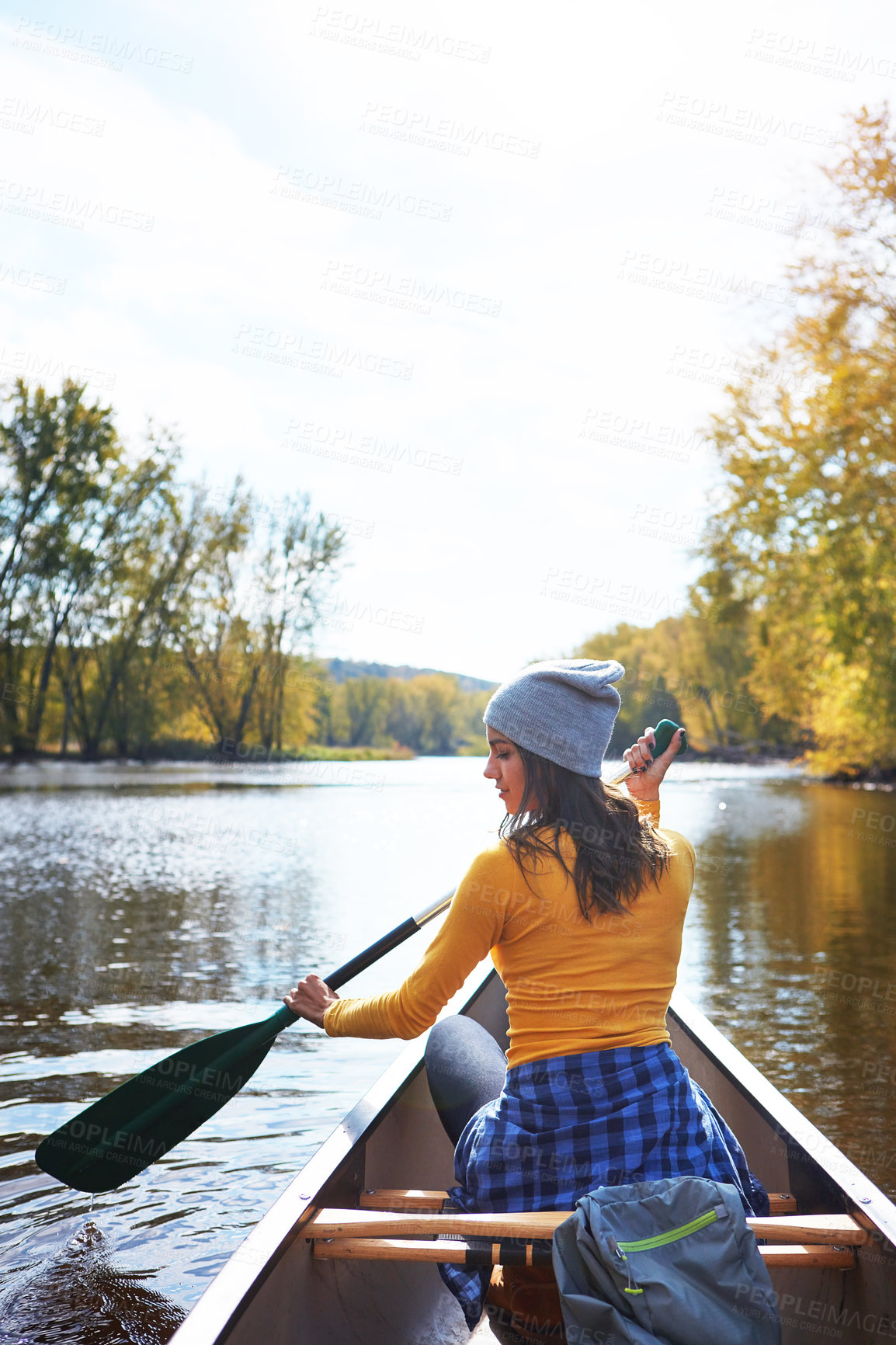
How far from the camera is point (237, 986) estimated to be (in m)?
5.52

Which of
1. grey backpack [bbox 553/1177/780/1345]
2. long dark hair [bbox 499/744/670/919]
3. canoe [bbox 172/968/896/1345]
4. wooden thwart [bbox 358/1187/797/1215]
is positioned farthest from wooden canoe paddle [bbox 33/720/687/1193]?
grey backpack [bbox 553/1177/780/1345]

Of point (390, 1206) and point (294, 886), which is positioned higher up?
point (390, 1206)

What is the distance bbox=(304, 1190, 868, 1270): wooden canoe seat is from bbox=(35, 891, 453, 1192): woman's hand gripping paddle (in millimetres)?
739

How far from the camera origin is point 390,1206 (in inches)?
78.6

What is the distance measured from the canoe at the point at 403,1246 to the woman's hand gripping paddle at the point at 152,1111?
34cm

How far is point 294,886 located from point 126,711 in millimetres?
24625

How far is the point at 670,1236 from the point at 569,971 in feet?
1.29

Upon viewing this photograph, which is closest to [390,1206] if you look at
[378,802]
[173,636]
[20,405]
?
[378,802]

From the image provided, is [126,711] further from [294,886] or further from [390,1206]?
[390,1206]

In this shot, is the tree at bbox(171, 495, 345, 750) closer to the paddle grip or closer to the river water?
the river water

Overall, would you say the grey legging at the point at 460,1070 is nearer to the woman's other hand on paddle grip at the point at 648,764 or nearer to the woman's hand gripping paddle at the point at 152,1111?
the woman's hand gripping paddle at the point at 152,1111

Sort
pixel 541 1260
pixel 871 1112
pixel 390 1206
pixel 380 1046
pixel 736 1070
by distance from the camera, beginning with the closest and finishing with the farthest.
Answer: pixel 541 1260, pixel 390 1206, pixel 736 1070, pixel 871 1112, pixel 380 1046

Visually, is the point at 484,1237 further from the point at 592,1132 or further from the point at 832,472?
the point at 832,472

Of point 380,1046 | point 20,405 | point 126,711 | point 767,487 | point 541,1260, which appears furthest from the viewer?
point 126,711
